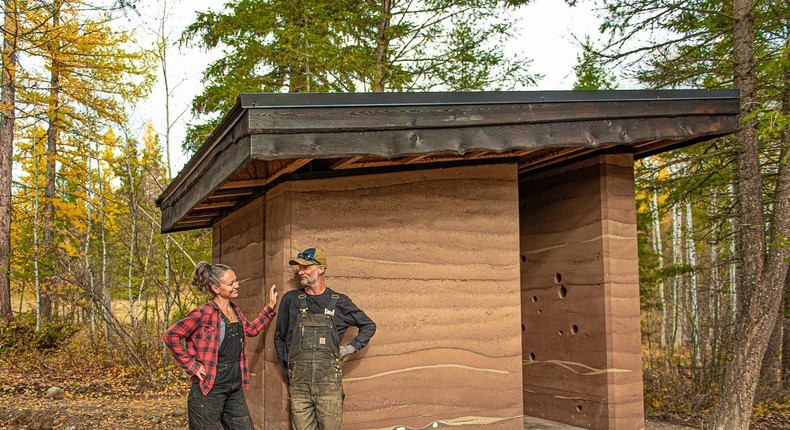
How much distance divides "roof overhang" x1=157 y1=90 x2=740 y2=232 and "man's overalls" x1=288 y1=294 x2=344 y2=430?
3.47ft

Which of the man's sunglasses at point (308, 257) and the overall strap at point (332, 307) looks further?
the overall strap at point (332, 307)

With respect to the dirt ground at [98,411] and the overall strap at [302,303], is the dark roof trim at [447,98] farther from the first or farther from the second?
the dirt ground at [98,411]

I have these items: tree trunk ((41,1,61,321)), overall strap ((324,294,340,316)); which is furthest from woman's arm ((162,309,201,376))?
tree trunk ((41,1,61,321))

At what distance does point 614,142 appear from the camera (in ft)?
17.0

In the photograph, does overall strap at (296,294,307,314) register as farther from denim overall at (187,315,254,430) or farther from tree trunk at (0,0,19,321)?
tree trunk at (0,0,19,321)

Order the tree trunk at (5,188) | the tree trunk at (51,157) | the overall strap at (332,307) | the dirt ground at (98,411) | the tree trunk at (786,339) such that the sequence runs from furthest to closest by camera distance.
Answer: the tree trunk at (5,188) < the tree trunk at (51,157) < the tree trunk at (786,339) < the dirt ground at (98,411) < the overall strap at (332,307)

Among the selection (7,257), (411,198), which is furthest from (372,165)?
(7,257)

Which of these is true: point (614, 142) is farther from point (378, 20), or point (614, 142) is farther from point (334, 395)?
point (378, 20)

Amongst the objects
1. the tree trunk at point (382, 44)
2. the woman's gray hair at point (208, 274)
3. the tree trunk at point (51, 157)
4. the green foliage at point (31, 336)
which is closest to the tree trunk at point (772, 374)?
the woman's gray hair at point (208, 274)

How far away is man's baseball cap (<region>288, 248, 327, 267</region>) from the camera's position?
465 centimetres

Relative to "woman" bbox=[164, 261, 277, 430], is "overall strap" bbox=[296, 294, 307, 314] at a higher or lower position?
higher

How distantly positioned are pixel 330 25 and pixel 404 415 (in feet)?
36.9

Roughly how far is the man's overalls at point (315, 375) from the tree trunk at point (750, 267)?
4543mm

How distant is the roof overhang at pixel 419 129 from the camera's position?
13.4ft
